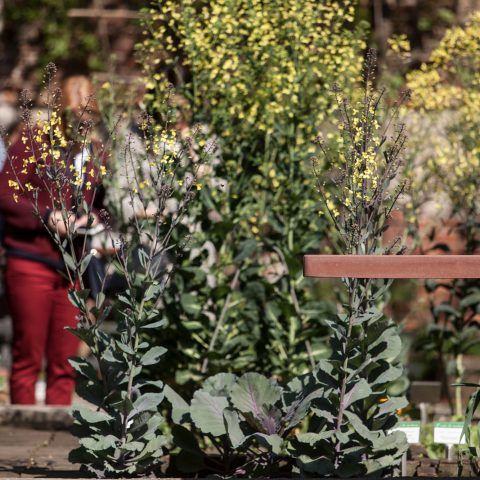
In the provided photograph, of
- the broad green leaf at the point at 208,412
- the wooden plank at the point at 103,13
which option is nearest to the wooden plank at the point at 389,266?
the broad green leaf at the point at 208,412

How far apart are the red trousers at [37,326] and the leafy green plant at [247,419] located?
1.77 m

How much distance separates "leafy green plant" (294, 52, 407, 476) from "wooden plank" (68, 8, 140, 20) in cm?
538

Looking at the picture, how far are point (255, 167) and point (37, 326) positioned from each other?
1.49 meters

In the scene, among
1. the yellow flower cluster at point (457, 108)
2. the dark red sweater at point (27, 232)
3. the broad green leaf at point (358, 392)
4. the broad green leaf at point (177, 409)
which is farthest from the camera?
the dark red sweater at point (27, 232)

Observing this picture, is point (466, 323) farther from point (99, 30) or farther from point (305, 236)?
point (99, 30)

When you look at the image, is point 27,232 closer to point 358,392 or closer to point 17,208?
point 17,208

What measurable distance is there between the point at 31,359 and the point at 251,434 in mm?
2214

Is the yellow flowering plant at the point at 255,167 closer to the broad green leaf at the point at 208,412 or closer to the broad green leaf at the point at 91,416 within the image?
the broad green leaf at the point at 208,412

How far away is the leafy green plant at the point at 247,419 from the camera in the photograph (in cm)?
473

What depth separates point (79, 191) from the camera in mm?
4758

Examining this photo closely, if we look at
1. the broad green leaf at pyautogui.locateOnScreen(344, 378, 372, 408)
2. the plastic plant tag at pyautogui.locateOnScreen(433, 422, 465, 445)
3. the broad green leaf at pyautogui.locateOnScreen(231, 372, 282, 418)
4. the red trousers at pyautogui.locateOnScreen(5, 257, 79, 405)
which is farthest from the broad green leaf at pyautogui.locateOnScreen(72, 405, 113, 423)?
the red trousers at pyautogui.locateOnScreen(5, 257, 79, 405)

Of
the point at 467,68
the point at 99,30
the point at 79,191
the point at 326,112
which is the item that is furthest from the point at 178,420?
the point at 99,30

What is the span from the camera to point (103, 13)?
9.94m

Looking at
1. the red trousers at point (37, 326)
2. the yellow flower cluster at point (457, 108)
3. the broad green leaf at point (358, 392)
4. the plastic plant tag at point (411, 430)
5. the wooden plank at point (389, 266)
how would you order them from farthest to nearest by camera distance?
the red trousers at point (37, 326) → the yellow flower cluster at point (457, 108) → the plastic plant tag at point (411, 430) → the broad green leaf at point (358, 392) → the wooden plank at point (389, 266)
